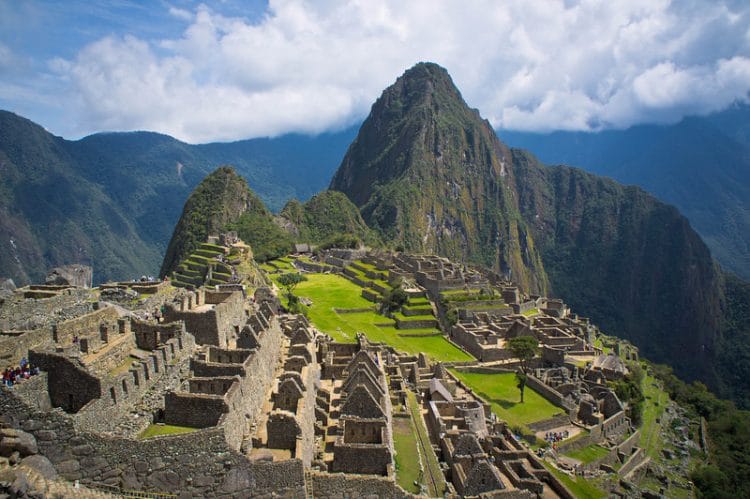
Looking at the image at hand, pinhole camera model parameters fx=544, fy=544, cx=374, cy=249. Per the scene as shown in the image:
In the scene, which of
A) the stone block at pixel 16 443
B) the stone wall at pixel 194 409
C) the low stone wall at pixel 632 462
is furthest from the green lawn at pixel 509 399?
the stone block at pixel 16 443

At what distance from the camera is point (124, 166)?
140 m

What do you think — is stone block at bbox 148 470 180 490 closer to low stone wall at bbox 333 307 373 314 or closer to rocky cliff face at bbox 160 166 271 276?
low stone wall at bbox 333 307 373 314

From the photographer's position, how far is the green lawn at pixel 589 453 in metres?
34.6

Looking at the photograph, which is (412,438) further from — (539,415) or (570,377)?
(570,377)

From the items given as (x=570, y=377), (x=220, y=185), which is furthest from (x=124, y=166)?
(x=570, y=377)

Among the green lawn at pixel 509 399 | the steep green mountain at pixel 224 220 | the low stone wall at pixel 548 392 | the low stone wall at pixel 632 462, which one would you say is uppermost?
the steep green mountain at pixel 224 220

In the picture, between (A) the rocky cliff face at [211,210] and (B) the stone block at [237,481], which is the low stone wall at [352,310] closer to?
(B) the stone block at [237,481]

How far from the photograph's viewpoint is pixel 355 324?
51.7m

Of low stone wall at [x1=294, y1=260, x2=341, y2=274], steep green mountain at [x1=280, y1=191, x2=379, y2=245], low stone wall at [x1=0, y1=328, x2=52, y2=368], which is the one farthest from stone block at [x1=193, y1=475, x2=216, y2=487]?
steep green mountain at [x1=280, y1=191, x2=379, y2=245]

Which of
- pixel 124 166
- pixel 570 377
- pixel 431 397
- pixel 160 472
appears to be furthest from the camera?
pixel 124 166

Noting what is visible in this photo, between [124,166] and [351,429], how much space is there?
5444 inches

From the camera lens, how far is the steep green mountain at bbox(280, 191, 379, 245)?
14075 cm

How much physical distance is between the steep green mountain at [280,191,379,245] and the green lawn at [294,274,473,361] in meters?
70.0

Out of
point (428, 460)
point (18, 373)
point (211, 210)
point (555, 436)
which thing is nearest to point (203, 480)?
point (18, 373)
